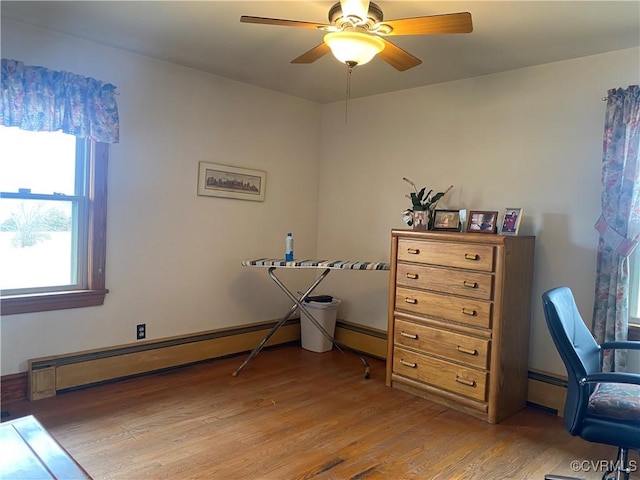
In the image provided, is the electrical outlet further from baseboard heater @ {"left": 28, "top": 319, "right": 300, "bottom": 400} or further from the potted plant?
the potted plant

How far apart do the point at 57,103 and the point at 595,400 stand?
10.7 ft

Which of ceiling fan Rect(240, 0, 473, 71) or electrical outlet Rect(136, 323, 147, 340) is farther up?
ceiling fan Rect(240, 0, 473, 71)

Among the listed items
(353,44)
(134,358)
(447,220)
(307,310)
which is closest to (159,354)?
(134,358)

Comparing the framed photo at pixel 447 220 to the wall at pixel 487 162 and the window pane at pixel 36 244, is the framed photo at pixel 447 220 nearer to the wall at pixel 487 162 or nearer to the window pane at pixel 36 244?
the wall at pixel 487 162

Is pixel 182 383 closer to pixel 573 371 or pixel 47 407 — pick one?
pixel 47 407

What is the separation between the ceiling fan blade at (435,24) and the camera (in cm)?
189

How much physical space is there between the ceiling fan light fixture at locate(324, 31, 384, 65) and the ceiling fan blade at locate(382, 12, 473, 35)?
3.9 inches

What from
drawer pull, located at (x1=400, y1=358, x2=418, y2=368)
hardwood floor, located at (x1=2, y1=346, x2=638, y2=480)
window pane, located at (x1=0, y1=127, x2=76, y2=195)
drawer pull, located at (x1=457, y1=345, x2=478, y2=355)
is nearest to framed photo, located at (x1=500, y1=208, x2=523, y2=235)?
drawer pull, located at (x1=457, y1=345, x2=478, y2=355)

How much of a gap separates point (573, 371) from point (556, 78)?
79.9 inches

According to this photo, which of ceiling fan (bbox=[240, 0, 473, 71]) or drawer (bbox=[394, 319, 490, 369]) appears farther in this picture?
drawer (bbox=[394, 319, 490, 369])

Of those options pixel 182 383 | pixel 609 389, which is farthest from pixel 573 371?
pixel 182 383

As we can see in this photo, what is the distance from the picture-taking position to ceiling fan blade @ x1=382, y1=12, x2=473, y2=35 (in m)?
1.89

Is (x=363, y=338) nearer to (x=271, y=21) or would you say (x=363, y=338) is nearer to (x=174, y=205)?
(x=174, y=205)

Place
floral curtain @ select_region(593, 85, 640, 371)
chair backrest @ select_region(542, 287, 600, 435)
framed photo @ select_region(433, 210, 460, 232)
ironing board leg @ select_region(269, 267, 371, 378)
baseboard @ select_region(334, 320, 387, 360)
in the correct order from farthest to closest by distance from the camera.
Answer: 1. baseboard @ select_region(334, 320, 387, 360)
2. ironing board leg @ select_region(269, 267, 371, 378)
3. framed photo @ select_region(433, 210, 460, 232)
4. floral curtain @ select_region(593, 85, 640, 371)
5. chair backrest @ select_region(542, 287, 600, 435)
